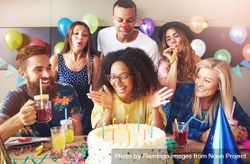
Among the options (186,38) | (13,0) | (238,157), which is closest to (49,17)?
(13,0)

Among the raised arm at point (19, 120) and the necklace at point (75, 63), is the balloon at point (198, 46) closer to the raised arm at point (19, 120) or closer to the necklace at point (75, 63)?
the necklace at point (75, 63)

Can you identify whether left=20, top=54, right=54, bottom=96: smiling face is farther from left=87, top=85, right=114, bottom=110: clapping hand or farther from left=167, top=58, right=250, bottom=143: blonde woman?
left=167, top=58, right=250, bottom=143: blonde woman

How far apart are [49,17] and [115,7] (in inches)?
19.4

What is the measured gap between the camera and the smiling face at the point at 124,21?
225 centimetres

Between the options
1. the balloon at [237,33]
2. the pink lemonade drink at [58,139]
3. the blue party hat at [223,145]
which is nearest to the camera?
the blue party hat at [223,145]

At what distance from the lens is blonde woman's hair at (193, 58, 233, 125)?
2367 mm

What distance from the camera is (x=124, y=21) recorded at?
2.25 metres

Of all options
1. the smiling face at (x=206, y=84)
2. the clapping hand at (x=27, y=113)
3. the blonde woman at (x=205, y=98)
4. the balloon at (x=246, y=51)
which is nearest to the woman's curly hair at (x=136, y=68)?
the blonde woman at (x=205, y=98)

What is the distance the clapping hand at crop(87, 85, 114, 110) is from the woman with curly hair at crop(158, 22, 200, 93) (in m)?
0.41

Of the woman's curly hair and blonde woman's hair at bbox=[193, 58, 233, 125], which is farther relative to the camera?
blonde woman's hair at bbox=[193, 58, 233, 125]

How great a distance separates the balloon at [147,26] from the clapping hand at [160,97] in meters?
0.45

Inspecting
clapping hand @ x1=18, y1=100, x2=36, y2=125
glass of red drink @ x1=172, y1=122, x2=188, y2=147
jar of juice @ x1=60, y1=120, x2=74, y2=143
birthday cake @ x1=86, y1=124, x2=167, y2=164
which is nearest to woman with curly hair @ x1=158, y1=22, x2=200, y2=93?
glass of red drink @ x1=172, y1=122, x2=188, y2=147

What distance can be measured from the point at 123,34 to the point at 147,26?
19 centimetres

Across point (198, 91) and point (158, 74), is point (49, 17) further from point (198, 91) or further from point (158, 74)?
point (198, 91)
